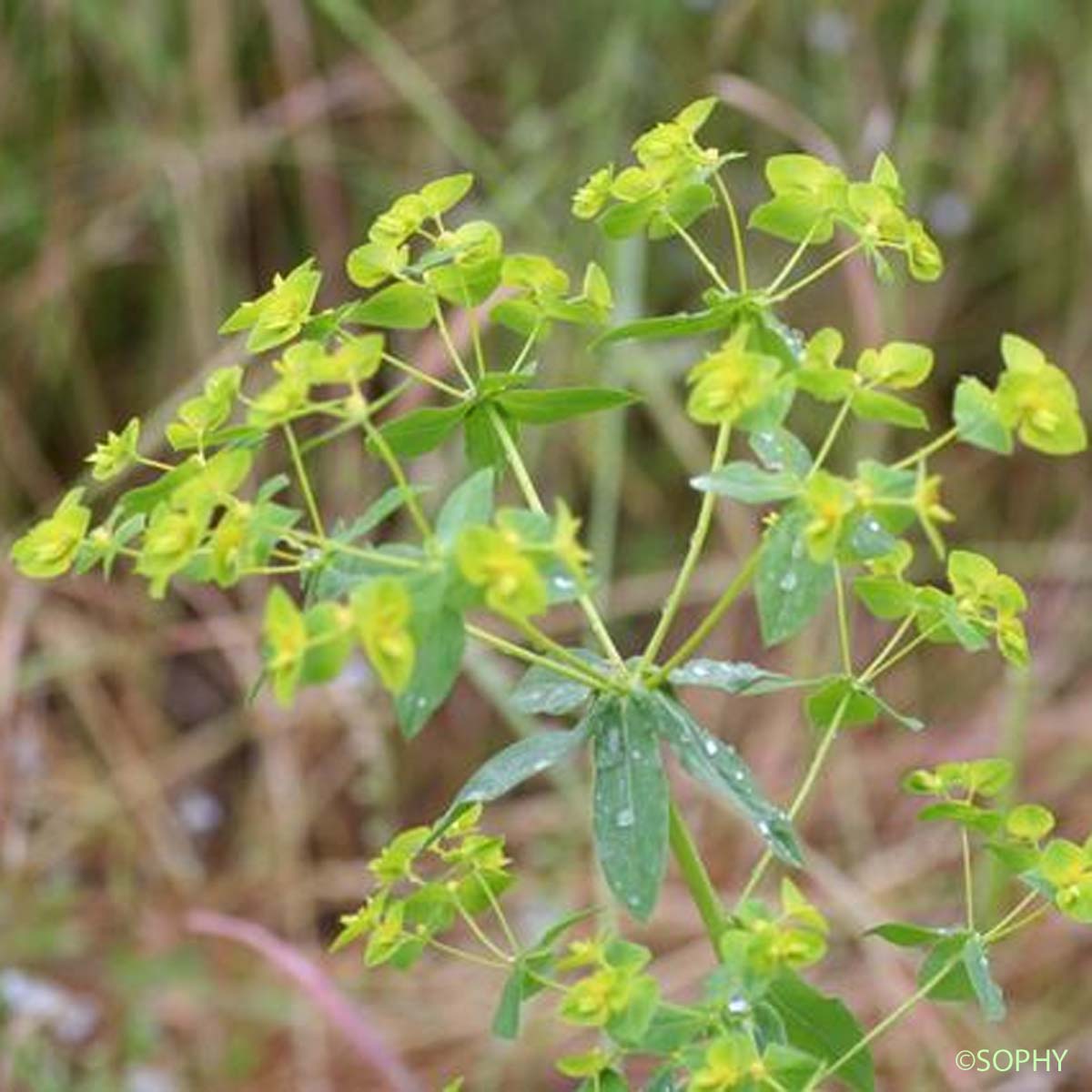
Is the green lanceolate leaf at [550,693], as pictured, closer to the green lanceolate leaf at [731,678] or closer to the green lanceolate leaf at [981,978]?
the green lanceolate leaf at [731,678]

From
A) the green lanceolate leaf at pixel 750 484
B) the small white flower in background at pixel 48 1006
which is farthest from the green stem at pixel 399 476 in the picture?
the small white flower in background at pixel 48 1006

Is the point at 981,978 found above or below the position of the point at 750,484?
below

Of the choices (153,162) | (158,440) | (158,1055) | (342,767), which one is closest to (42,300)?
(153,162)

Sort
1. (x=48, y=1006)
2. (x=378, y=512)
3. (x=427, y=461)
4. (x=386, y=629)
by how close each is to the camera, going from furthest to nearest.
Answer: (x=427, y=461) → (x=48, y=1006) → (x=378, y=512) → (x=386, y=629)

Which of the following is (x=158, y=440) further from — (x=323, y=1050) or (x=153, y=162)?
(x=323, y=1050)

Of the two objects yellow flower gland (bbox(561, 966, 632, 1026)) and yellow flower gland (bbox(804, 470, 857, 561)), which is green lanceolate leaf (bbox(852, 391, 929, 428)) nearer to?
yellow flower gland (bbox(804, 470, 857, 561))

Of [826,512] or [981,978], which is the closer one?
[826,512]

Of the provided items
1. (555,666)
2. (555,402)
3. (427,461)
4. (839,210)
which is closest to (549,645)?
(555,666)

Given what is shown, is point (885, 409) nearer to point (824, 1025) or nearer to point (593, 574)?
point (593, 574)
